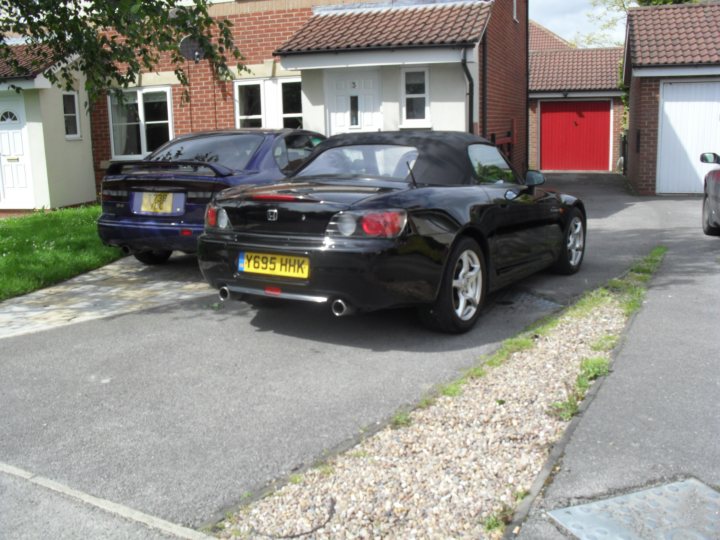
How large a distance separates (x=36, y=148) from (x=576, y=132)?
20147 mm

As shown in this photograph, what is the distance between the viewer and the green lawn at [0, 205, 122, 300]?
8102 mm

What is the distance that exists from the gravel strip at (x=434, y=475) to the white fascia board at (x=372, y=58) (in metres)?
9.37

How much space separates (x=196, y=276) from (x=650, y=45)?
13.3 metres

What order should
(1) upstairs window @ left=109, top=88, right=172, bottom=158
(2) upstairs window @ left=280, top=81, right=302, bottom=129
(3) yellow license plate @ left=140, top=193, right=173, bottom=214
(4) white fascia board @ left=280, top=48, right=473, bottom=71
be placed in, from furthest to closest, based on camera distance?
(1) upstairs window @ left=109, top=88, right=172, bottom=158
(2) upstairs window @ left=280, top=81, right=302, bottom=129
(4) white fascia board @ left=280, top=48, right=473, bottom=71
(3) yellow license plate @ left=140, top=193, right=173, bottom=214

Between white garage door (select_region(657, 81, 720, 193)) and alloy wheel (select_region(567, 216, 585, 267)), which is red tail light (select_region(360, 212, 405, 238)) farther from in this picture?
white garage door (select_region(657, 81, 720, 193))

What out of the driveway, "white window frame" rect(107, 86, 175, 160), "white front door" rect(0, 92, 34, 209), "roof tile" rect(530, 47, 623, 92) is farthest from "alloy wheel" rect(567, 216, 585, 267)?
"roof tile" rect(530, 47, 623, 92)

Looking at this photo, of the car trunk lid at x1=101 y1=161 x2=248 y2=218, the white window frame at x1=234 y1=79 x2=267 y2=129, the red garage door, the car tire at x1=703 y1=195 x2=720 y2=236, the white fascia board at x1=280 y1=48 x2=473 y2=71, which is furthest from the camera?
the red garage door

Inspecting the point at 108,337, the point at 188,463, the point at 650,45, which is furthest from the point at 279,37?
the point at 188,463

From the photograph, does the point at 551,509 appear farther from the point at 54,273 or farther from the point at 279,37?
the point at 279,37

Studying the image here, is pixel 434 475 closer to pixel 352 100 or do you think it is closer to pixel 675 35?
pixel 352 100

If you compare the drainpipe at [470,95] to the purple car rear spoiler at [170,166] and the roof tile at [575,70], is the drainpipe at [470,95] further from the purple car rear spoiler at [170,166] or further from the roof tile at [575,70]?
the roof tile at [575,70]

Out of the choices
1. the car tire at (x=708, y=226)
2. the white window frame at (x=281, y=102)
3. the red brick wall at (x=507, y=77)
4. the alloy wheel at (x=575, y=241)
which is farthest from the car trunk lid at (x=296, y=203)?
the white window frame at (x=281, y=102)

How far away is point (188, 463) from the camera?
362 centimetres

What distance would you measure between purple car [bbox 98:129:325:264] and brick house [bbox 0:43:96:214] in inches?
345
